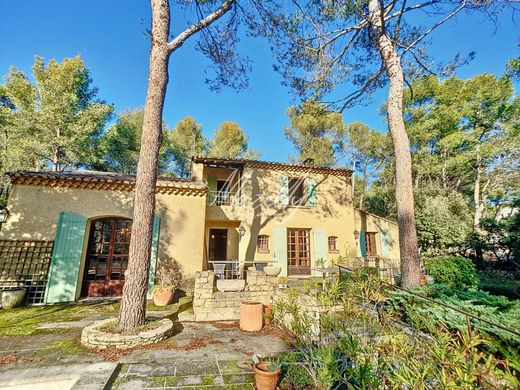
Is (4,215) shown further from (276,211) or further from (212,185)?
(276,211)

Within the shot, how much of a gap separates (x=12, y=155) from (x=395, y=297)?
20.7m

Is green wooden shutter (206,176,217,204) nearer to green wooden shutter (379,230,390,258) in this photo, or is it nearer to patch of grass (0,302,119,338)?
patch of grass (0,302,119,338)

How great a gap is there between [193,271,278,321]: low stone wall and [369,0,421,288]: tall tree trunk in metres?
3.66

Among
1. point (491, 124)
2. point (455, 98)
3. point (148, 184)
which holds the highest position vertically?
point (455, 98)

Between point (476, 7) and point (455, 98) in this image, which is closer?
point (476, 7)

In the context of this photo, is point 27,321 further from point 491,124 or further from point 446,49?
point 491,124

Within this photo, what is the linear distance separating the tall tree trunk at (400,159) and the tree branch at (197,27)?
4452 mm

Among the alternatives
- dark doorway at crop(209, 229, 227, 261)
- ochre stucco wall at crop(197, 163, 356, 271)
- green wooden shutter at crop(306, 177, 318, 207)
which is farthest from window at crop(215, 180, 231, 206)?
green wooden shutter at crop(306, 177, 318, 207)

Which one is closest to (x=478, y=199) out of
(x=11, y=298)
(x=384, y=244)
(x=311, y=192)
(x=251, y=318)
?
(x=384, y=244)

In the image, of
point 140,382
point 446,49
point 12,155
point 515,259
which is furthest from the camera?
point 12,155

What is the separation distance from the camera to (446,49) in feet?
24.9

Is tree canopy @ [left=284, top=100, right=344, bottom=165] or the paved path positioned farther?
tree canopy @ [left=284, top=100, right=344, bottom=165]

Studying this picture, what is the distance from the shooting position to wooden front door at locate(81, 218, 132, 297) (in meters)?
7.82

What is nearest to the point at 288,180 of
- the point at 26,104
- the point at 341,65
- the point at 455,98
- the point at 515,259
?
the point at 341,65
